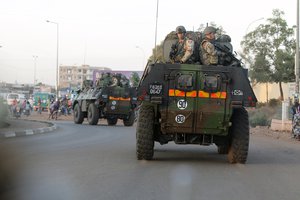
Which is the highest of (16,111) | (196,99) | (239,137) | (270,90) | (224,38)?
(224,38)

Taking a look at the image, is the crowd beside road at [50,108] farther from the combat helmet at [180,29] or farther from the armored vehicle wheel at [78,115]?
the combat helmet at [180,29]

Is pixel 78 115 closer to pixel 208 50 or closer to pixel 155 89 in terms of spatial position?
pixel 208 50

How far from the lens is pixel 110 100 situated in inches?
1020

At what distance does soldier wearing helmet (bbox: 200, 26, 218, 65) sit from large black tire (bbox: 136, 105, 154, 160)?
1504 millimetres

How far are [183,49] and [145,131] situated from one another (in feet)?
6.31

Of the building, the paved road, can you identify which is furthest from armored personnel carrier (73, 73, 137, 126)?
the building

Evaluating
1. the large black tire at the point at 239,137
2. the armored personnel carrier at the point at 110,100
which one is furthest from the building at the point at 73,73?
the large black tire at the point at 239,137

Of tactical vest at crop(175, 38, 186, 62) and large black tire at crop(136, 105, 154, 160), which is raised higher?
tactical vest at crop(175, 38, 186, 62)

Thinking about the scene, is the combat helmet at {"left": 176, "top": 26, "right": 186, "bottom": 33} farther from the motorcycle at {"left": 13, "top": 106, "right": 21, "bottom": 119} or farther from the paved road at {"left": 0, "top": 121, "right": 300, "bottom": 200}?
the motorcycle at {"left": 13, "top": 106, "right": 21, "bottom": 119}

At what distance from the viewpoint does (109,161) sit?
10.7m

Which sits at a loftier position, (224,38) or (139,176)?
(224,38)

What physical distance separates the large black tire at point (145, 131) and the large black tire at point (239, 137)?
163 centimetres

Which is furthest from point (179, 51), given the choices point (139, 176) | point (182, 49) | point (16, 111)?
point (16, 111)

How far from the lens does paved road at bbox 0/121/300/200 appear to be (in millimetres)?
7188
